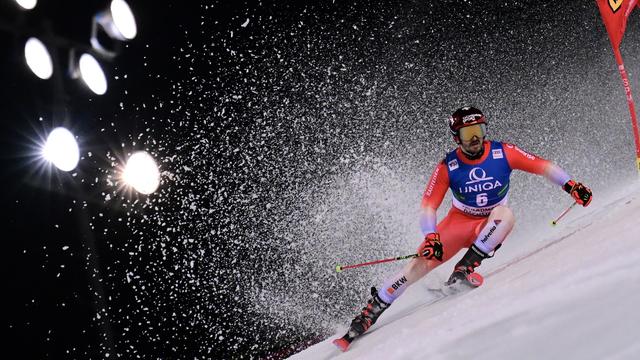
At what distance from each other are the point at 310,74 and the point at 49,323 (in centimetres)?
359

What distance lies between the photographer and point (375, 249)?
5484mm

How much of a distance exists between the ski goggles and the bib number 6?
0.44 metres

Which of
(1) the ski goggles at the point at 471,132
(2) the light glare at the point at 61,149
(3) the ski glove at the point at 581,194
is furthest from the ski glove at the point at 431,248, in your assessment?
(2) the light glare at the point at 61,149

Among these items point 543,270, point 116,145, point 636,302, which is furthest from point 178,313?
point 636,302

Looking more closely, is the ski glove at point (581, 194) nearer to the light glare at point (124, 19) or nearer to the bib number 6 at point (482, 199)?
the bib number 6 at point (482, 199)

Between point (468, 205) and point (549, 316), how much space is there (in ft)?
6.23

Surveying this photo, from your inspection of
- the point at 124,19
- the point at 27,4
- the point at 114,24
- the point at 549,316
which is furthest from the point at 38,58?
the point at 549,316

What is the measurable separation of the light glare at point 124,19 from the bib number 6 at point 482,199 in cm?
324

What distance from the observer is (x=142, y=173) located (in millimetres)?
4805

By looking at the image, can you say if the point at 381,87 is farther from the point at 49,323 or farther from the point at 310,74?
the point at 49,323

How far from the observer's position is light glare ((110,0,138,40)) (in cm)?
428

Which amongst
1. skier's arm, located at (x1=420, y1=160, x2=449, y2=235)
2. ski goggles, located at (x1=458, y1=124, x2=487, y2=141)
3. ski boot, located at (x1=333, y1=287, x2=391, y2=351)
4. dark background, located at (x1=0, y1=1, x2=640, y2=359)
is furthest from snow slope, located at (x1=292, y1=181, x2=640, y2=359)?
dark background, located at (x1=0, y1=1, x2=640, y2=359)

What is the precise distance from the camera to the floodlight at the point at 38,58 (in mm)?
3898

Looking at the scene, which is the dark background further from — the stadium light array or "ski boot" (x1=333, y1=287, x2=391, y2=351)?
"ski boot" (x1=333, y1=287, x2=391, y2=351)
